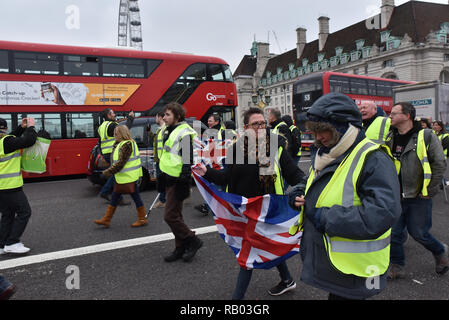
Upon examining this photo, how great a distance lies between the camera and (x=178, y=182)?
386 centimetres

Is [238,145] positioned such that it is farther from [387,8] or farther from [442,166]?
[387,8]

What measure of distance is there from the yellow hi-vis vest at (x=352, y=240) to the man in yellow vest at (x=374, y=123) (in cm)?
236

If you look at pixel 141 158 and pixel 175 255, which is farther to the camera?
pixel 141 158

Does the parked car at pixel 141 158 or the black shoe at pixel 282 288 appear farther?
the parked car at pixel 141 158

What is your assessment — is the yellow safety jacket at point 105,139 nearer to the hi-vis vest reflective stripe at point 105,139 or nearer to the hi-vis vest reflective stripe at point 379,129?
the hi-vis vest reflective stripe at point 105,139

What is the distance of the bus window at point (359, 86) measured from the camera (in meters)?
19.3

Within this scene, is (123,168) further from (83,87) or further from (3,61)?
(3,61)

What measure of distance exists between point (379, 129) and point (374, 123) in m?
0.13

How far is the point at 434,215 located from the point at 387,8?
54974 mm

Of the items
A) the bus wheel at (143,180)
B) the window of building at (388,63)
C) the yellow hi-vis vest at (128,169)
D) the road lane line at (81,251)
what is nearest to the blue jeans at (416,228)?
the road lane line at (81,251)

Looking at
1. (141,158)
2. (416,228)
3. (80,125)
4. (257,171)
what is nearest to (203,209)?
(141,158)

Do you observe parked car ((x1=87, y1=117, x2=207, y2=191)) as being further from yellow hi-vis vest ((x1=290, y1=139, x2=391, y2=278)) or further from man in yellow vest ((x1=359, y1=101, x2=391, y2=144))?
yellow hi-vis vest ((x1=290, y1=139, x2=391, y2=278))

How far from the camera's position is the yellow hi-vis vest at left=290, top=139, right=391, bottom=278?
1.67 m

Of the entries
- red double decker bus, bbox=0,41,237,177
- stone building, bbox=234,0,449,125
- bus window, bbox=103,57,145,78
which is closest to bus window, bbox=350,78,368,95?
red double decker bus, bbox=0,41,237,177
